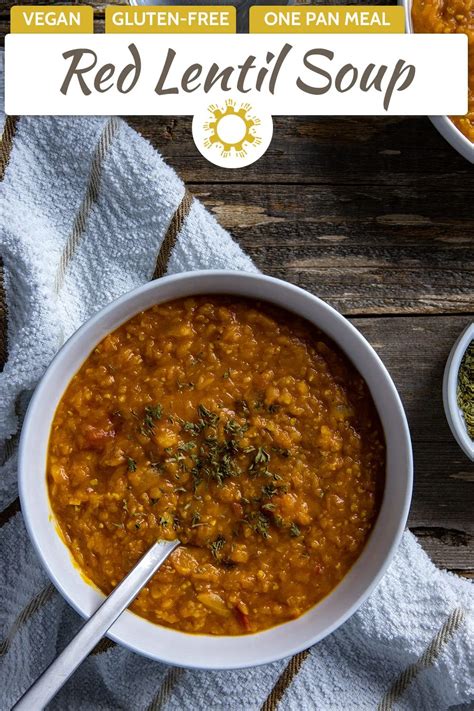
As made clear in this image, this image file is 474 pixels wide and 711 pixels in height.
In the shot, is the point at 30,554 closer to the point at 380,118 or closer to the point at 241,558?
the point at 241,558

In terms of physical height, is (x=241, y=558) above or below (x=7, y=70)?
below

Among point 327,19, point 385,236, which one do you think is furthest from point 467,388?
point 327,19

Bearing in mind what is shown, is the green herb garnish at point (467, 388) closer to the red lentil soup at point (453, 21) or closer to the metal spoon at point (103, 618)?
the red lentil soup at point (453, 21)

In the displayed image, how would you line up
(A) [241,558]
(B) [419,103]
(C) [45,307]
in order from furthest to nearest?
(B) [419,103] < (C) [45,307] < (A) [241,558]

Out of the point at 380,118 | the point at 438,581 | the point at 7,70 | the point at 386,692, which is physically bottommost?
the point at 386,692

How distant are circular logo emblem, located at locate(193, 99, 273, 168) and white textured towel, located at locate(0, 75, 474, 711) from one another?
183mm

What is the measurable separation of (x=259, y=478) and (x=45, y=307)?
871 millimetres

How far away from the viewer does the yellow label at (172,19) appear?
2.77 meters

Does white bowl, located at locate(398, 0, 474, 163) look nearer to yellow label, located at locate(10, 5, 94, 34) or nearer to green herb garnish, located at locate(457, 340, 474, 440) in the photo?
green herb garnish, located at locate(457, 340, 474, 440)

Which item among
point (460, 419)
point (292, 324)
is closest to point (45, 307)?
point (292, 324)

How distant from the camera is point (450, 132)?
2727 mm

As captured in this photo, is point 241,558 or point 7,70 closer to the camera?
point 241,558

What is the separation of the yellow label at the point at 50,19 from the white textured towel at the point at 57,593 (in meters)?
0.31

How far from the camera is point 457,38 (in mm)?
2805
